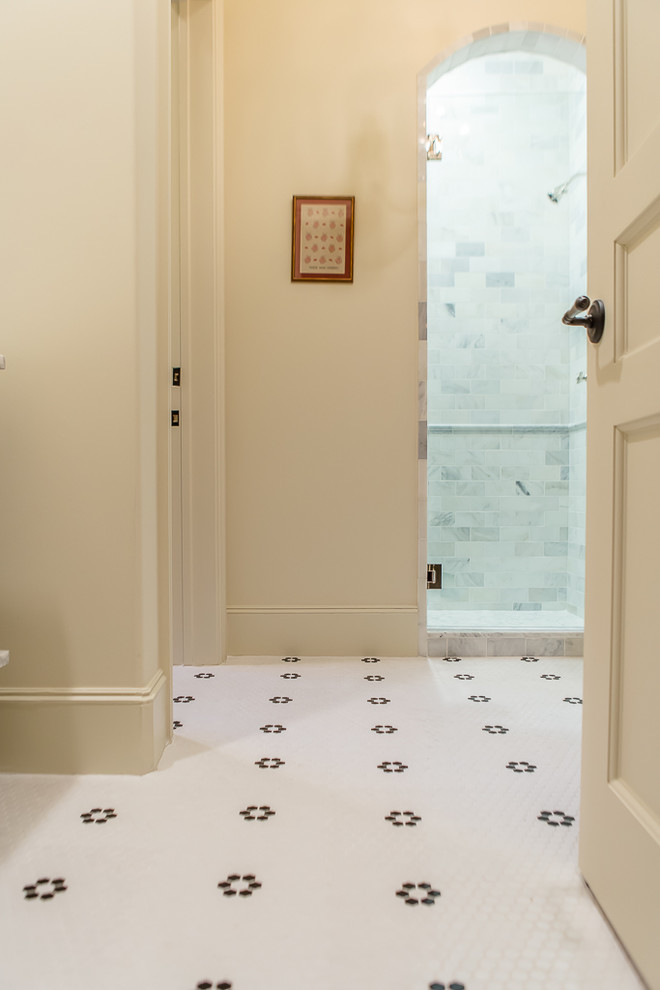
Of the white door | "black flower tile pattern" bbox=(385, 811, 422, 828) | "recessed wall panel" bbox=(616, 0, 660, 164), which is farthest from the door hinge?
"recessed wall panel" bbox=(616, 0, 660, 164)

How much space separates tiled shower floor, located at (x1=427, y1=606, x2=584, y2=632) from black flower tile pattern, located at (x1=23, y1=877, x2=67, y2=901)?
72.7 inches

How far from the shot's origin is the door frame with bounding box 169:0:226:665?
8.17ft

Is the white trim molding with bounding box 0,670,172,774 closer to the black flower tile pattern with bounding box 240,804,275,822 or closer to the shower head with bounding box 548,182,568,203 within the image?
the black flower tile pattern with bounding box 240,804,275,822

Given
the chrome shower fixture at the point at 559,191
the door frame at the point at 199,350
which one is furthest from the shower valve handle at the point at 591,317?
the chrome shower fixture at the point at 559,191

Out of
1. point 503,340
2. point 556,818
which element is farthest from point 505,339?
point 556,818

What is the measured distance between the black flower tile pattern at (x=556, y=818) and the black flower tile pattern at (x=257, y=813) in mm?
546

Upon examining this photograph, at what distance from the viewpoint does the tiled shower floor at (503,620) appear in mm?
2797

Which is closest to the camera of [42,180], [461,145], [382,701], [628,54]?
[628,54]

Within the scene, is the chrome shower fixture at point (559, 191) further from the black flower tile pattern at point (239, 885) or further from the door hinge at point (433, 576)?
the black flower tile pattern at point (239, 885)

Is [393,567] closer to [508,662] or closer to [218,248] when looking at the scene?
[508,662]

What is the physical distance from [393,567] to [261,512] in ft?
1.79

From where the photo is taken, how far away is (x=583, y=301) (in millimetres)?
1153

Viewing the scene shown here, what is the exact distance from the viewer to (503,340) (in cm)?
369

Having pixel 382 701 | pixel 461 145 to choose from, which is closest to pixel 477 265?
pixel 461 145
